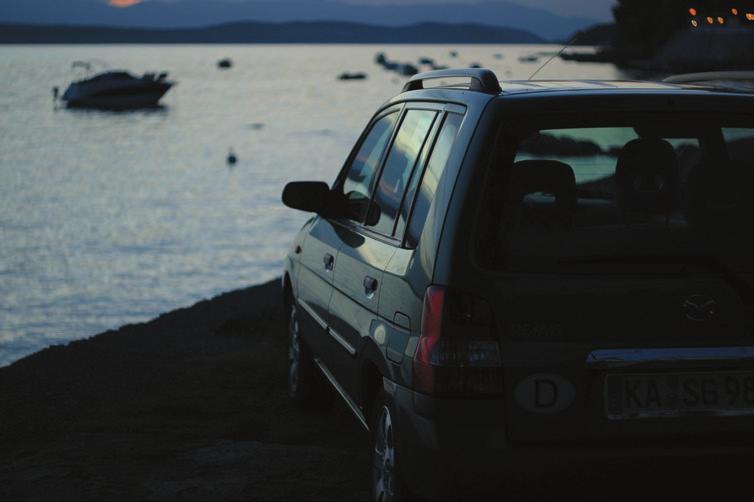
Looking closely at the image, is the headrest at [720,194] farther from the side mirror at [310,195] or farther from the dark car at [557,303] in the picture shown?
the side mirror at [310,195]

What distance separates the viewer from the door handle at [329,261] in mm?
5515

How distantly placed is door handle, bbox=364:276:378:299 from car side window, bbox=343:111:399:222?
2.04 ft

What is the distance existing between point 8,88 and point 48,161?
89.9 metres

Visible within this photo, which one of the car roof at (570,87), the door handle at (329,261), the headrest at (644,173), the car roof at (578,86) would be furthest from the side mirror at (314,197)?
the headrest at (644,173)

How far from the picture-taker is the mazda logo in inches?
146

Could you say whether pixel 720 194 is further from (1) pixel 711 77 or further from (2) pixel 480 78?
(1) pixel 711 77

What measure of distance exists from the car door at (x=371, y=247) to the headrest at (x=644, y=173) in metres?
0.73

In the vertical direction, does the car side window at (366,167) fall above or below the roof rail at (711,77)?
below

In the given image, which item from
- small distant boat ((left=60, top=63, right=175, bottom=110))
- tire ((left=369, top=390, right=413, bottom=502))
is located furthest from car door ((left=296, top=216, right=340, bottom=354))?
small distant boat ((left=60, top=63, right=175, bottom=110))

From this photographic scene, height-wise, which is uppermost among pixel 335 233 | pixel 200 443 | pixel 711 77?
pixel 711 77

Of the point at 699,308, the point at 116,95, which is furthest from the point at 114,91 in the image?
the point at 699,308

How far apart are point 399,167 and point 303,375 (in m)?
2.41

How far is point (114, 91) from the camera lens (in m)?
88.5

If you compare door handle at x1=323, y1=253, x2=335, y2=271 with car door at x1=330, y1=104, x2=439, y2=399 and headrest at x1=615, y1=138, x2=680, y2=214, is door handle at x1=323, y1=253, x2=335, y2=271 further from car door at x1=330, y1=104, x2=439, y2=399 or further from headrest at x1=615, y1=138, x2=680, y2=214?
headrest at x1=615, y1=138, x2=680, y2=214
